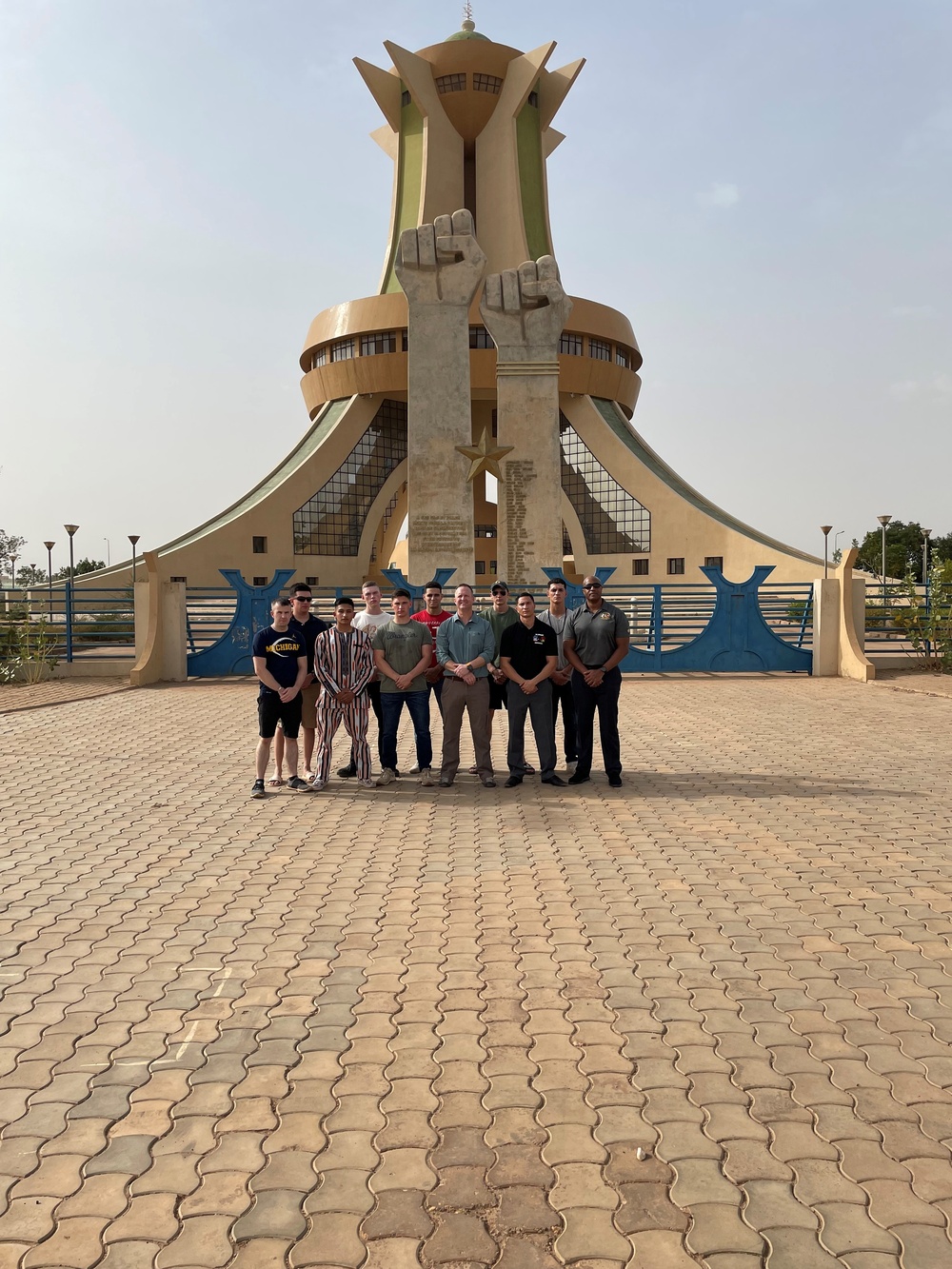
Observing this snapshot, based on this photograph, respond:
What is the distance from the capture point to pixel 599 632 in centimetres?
696

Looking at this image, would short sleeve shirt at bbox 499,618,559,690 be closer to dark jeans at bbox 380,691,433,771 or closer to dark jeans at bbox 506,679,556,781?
dark jeans at bbox 506,679,556,781

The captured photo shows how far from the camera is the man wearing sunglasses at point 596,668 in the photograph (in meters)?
6.91

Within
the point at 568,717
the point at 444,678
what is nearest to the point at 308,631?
the point at 444,678

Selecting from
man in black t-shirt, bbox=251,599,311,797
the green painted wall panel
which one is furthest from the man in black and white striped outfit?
the green painted wall panel

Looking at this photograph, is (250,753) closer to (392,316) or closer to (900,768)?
(900,768)

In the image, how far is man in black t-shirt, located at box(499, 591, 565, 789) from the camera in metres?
6.88

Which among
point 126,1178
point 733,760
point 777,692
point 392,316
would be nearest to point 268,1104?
point 126,1178

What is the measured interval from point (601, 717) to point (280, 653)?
7.39 ft

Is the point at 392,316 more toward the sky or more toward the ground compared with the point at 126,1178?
more toward the sky

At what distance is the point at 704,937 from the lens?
3828 millimetres

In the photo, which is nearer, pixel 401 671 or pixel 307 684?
pixel 307 684

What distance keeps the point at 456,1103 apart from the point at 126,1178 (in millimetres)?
813

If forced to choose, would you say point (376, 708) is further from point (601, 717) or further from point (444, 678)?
point (601, 717)

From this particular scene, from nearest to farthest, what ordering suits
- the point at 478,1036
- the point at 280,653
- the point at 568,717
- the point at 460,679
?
the point at 478,1036
the point at 280,653
the point at 460,679
the point at 568,717
